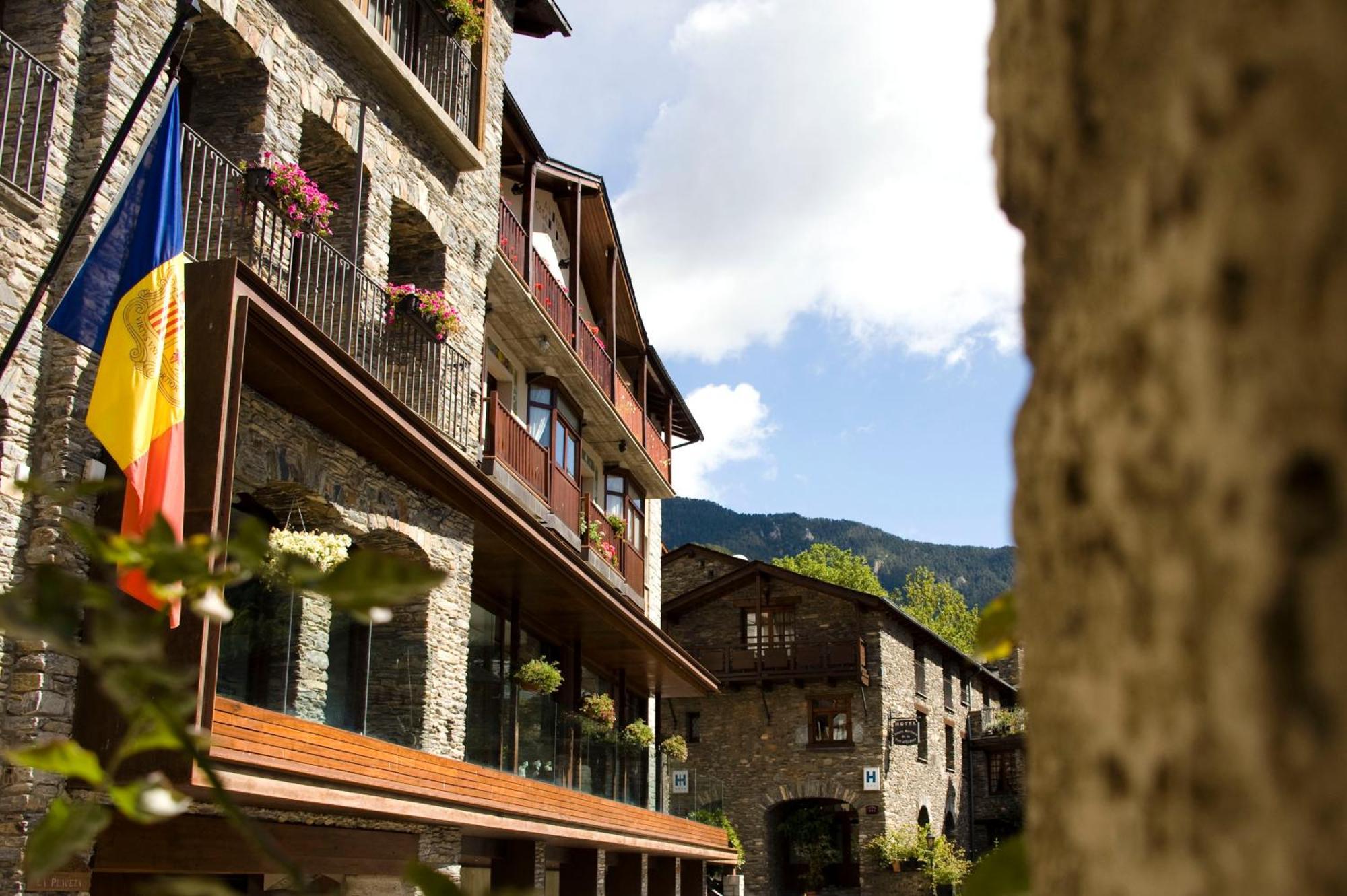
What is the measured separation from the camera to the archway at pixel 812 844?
113 ft

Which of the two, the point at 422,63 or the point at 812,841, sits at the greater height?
the point at 422,63

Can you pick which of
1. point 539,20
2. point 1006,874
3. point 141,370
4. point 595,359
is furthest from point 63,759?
point 595,359

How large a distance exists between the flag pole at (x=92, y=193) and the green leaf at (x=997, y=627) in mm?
8157

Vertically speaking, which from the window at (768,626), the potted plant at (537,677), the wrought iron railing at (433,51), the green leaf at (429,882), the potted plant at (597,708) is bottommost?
the green leaf at (429,882)

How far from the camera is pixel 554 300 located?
1998cm

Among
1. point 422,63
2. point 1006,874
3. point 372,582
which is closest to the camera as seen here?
point 1006,874

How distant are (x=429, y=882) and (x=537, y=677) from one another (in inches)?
576

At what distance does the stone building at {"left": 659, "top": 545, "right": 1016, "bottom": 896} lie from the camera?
3400cm

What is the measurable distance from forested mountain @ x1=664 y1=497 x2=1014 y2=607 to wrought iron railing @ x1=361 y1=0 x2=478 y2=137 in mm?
143470

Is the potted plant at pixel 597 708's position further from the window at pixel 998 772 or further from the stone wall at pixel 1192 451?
the window at pixel 998 772

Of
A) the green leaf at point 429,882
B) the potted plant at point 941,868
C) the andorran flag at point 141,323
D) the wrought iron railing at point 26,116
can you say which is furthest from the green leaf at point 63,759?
the potted plant at point 941,868

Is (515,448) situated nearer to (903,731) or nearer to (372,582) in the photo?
(372,582)

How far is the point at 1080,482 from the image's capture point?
57cm

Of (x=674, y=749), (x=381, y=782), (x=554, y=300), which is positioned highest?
(x=554, y=300)
